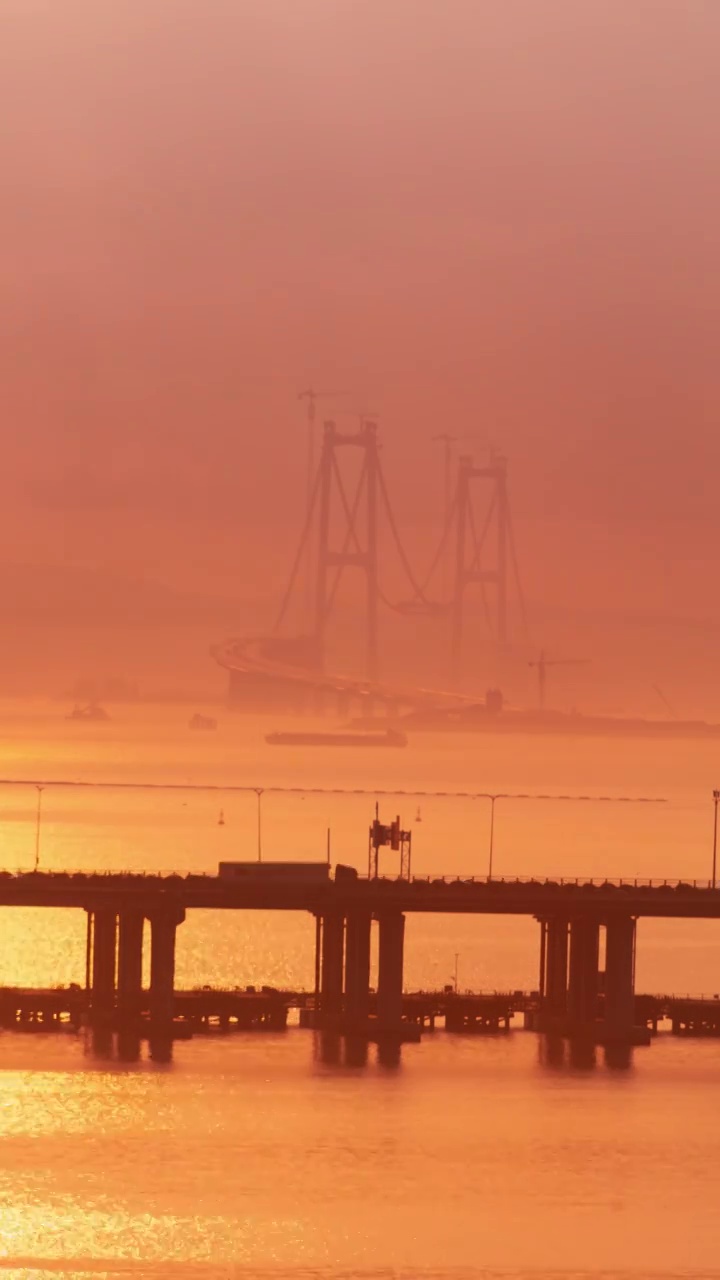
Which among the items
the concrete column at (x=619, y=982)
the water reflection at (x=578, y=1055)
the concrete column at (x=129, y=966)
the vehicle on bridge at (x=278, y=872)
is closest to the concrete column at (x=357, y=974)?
the vehicle on bridge at (x=278, y=872)

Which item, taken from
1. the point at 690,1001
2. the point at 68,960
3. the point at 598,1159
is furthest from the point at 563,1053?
the point at 68,960

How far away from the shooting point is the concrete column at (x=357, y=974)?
331ft

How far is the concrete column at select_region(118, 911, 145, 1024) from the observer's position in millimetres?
100688

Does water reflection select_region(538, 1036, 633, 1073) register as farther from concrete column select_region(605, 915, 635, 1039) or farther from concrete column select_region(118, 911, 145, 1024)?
Answer: concrete column select_region(118, 911, 145, 1024)

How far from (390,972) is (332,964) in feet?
13.4

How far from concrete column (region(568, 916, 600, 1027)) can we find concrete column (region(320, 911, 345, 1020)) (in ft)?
30.6

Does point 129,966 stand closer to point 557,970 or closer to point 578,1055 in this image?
point 578,1055

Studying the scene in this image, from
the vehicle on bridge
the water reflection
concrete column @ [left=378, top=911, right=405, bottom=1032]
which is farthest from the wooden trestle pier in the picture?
the water reflection

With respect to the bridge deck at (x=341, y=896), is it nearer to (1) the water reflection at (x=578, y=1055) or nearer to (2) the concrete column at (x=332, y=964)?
(2) the concrete column at (x=332, y=964)

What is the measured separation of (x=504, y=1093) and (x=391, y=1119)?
648 centimetres

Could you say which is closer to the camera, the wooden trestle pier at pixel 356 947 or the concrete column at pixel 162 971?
the concrete column at pixel 162 971

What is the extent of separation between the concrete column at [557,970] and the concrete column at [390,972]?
7.49 metres

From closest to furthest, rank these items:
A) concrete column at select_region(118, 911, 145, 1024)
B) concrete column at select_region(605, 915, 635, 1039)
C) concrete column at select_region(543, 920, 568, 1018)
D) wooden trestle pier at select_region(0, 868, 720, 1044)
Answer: concrete column at select_region(118, 911, 145, 1024), wooden trestle pier at select_region(0, 868, 720, 1044), concrete column at select_region(605, 915, 635, 1039), concrete column at select_region(543, 920, 568, 1018)

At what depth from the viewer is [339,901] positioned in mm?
103062
